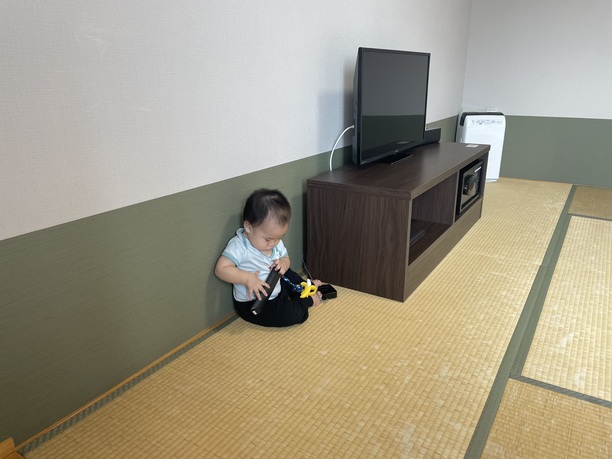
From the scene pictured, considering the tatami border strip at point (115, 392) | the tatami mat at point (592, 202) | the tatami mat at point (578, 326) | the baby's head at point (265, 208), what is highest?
the baby's head at point (265, 208)

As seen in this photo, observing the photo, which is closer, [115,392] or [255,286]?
[115,392]

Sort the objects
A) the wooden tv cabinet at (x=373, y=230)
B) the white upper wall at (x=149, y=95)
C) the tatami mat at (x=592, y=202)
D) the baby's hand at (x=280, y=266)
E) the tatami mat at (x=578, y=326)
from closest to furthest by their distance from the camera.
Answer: the white upper wall at (x=149, y=95)
the tatami mat at (x=578, y=326)
the baby's hand at (x=280, y=266)
the wooden tv cabinet at (x=373, y=230)
the tatami mat at (x=592, y=202)

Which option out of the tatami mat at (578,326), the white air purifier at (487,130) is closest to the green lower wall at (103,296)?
the tatami mat at (578,326)

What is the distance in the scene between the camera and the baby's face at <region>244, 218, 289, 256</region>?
5.54 feet

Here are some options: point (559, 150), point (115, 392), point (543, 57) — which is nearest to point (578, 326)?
point (115, 392)

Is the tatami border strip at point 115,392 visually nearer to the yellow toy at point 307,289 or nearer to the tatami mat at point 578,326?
the yellow toy at point 307,289

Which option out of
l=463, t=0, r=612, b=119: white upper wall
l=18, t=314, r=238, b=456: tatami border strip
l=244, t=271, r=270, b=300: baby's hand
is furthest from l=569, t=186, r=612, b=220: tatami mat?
l=18, t=314, r=238, b=456: tatami border strip

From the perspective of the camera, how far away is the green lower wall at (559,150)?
390 cm

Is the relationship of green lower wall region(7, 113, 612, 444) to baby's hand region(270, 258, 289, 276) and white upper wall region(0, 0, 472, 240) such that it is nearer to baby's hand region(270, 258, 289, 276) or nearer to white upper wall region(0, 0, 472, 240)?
white upper wall region(0, 0, 472, 240)

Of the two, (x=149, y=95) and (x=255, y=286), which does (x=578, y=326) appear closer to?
(x=255, y=286)

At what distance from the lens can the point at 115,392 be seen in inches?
57.2

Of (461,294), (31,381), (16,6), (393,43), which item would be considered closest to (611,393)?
(461,294)

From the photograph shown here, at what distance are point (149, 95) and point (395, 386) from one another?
1.16 meters

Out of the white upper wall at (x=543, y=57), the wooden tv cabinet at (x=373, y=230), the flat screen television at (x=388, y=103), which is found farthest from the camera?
the white upper wall at (x=543, y=57)
